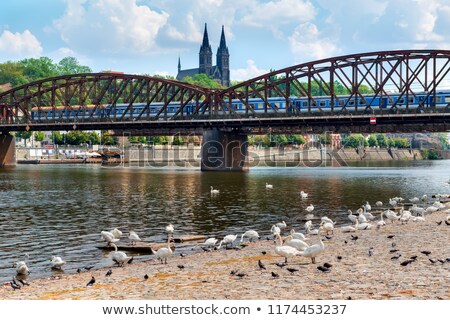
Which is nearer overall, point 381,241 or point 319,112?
point 381,241

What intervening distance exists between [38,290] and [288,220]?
2776cm

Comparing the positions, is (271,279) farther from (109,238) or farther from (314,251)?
(109,238)

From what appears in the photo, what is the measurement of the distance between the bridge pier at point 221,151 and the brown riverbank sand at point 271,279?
106 m

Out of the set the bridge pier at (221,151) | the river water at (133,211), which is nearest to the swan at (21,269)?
the river water at (133,211)

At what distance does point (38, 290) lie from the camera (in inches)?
893

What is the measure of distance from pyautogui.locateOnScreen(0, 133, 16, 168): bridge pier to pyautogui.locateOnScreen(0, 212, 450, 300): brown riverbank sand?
478 feet

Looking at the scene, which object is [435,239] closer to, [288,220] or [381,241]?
[381,241]

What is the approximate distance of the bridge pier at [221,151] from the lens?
446ft

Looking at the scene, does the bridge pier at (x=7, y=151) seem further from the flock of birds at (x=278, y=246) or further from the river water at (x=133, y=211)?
the flock of birds at (x=278, y=246)

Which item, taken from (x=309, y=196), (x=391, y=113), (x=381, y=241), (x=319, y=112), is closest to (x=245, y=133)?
(x=319, y=112)

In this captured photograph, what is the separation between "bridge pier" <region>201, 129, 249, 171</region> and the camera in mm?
136000

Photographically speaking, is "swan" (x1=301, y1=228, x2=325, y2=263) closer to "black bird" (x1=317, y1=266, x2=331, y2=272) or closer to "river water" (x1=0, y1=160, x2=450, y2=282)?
"black bird" (x1=317, y1=266, x2=331, y2=272)

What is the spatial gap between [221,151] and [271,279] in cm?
11407
